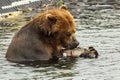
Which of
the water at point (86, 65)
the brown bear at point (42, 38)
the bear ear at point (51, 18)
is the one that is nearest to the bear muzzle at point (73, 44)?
the brown bear at point (42, 38)

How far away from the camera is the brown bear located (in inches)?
502

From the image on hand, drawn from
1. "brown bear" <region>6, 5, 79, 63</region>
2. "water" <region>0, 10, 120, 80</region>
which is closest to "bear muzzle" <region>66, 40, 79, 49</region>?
"brown bear" <region>6, 5, 79, 63</region>

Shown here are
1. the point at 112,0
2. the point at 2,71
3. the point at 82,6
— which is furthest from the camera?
the point at 112,0

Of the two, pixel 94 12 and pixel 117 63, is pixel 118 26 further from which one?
pixel 117 63

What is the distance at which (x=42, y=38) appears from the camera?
12906 millimetres

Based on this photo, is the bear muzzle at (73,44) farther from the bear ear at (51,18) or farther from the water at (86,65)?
the bear ear at (51,18)

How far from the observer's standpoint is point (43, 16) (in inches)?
504

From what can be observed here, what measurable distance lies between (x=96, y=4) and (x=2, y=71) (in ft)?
35.4

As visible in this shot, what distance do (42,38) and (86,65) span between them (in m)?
1.33

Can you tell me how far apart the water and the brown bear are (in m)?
0.40

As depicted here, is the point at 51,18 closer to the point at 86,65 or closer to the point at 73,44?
the point at 73,44

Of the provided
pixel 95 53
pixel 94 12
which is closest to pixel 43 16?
pixel 95 53

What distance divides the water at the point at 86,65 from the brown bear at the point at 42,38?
397mm

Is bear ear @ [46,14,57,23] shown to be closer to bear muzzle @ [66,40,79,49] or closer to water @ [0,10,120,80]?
bear muzzle @ [66,40,79,49]
